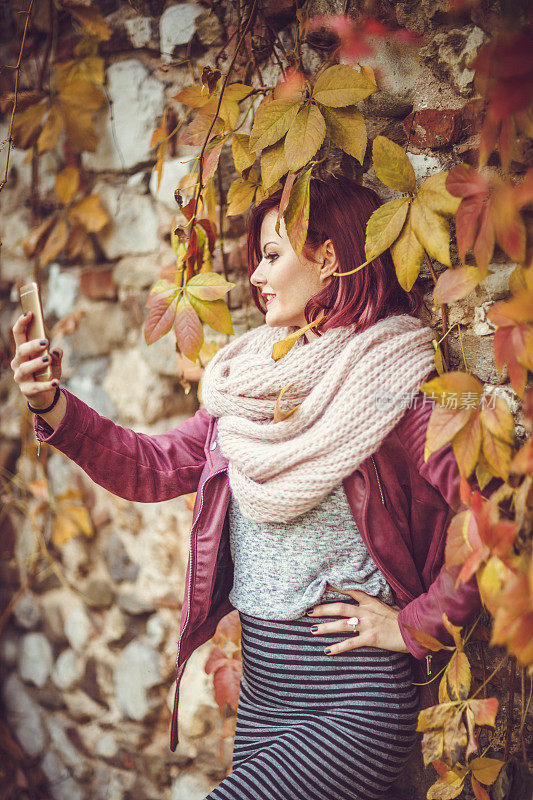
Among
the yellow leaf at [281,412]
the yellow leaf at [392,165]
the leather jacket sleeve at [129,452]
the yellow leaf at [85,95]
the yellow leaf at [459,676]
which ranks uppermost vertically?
the yellow leaf at [85,95]

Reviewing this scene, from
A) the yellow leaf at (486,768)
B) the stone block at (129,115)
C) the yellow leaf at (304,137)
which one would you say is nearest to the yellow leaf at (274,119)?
the yellow leaf at (304,137)

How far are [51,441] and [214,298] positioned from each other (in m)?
0.39

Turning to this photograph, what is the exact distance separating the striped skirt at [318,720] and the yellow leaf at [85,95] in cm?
130

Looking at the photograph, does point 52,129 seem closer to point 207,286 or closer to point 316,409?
point 207,286

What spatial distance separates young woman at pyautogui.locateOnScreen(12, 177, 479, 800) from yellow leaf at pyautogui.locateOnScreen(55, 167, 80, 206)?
0.76 m

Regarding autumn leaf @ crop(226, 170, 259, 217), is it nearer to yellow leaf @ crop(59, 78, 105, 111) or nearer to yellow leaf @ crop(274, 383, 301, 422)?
yellow leaf @ crop(274, 383, 301, 422)

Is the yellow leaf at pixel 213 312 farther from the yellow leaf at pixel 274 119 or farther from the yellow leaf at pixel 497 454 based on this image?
the yellow leaf at pixel 497 454

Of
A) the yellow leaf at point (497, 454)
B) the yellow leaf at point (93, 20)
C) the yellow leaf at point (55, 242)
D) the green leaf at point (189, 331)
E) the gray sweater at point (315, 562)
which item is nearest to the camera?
the yellow leaf at point (497, 454)

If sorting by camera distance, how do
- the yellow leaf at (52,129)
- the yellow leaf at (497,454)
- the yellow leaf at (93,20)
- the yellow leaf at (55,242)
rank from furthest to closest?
the yellow leaf at (55,242) < the yellow leaf at (52,129) < the yellow leaf at (93,20) < the yellow leaf at (497,454)

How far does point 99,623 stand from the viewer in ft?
5.77

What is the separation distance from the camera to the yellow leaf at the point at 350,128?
1008 millimetres

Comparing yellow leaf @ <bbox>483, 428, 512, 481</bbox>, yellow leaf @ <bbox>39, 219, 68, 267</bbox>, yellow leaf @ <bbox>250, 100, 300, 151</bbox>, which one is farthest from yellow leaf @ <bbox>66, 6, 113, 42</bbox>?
yellow leaf @ <bbox>483, 428, 512, 481</bbox>

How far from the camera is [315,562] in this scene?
3.48 feet

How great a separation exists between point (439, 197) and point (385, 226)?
94mm
